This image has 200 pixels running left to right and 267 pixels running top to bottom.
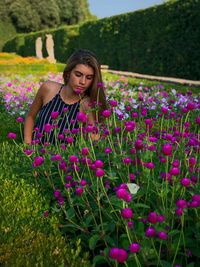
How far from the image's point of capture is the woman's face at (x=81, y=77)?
374 cm

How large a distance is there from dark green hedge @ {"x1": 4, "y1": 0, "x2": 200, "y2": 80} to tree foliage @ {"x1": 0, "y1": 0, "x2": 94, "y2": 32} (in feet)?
75.4

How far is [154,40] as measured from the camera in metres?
17.3

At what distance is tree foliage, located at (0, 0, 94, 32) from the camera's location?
4562 cm

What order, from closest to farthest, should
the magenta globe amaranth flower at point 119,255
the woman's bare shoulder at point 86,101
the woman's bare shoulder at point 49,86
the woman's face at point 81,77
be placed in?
1. the magenta globe amaranth flower at point 119,255
2. the woman's face at point 81,77
3. the woman's bare shoulder at point 86,101
4. the woman's bare shoulder at point 49,86

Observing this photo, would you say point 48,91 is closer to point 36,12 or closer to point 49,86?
point 49,86

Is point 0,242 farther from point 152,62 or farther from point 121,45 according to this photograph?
point 121,45

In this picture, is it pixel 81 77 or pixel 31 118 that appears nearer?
pixel 81 77

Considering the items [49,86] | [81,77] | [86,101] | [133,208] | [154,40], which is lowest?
[154,40]

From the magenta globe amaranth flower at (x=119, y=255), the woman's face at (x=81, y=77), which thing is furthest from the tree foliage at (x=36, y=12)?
the magenta globe amaranth flower at (x=119, y=255)

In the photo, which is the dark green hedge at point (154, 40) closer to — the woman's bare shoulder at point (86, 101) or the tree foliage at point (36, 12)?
the woman's bare shoulder at point (86, 101)

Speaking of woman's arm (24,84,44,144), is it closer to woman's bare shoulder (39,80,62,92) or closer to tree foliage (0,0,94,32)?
woman's bare shoulder (39,80,62,92)

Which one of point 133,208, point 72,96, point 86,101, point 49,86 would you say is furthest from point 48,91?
point 133,208

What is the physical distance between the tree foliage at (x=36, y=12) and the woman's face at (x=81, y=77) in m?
43.8

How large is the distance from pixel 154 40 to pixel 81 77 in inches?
555
